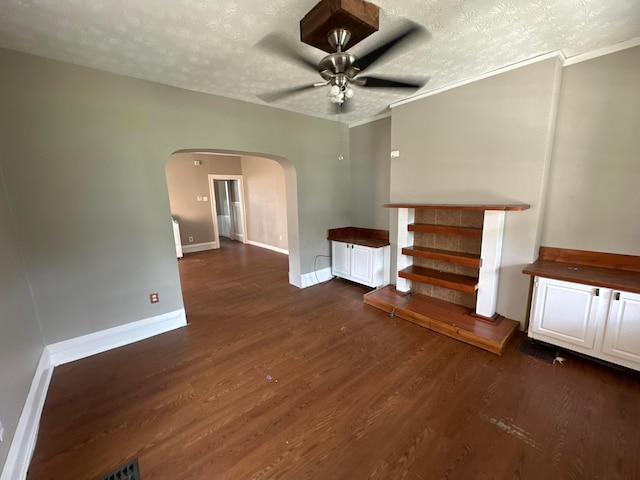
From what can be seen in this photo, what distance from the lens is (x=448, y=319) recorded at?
266 centimetres

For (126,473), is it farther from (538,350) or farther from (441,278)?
(538,350)

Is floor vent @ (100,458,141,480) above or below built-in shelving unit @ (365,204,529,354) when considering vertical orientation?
below

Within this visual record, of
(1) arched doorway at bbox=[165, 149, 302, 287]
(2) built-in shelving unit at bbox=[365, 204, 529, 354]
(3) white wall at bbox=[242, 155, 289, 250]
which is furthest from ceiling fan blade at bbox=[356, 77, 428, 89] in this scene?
(1) arched doorway at bbox=[165, 149, 302, 287]

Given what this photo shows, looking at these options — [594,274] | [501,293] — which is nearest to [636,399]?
[594,274]

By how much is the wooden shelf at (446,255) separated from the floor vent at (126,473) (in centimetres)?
292

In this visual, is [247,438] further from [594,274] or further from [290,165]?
[290,165]

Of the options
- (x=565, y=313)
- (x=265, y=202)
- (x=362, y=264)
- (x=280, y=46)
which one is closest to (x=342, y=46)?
(x=280, y=46)

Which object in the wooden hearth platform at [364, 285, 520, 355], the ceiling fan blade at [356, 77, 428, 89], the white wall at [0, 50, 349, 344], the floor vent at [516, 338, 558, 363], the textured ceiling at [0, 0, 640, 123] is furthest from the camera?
the wooden hearth platform at [364, 285, 520, 355]

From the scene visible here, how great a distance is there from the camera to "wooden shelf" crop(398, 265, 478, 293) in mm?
2676

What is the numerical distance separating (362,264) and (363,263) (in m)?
0.03

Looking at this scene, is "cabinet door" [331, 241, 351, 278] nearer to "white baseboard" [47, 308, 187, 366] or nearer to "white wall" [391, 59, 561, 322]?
"white wall" [391, 59, 561, 322]

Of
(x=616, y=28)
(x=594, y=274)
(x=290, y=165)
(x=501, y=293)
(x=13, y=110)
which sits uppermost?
(x=616, y=28)

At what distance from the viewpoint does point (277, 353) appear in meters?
2.39

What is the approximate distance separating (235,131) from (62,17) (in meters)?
1.60
